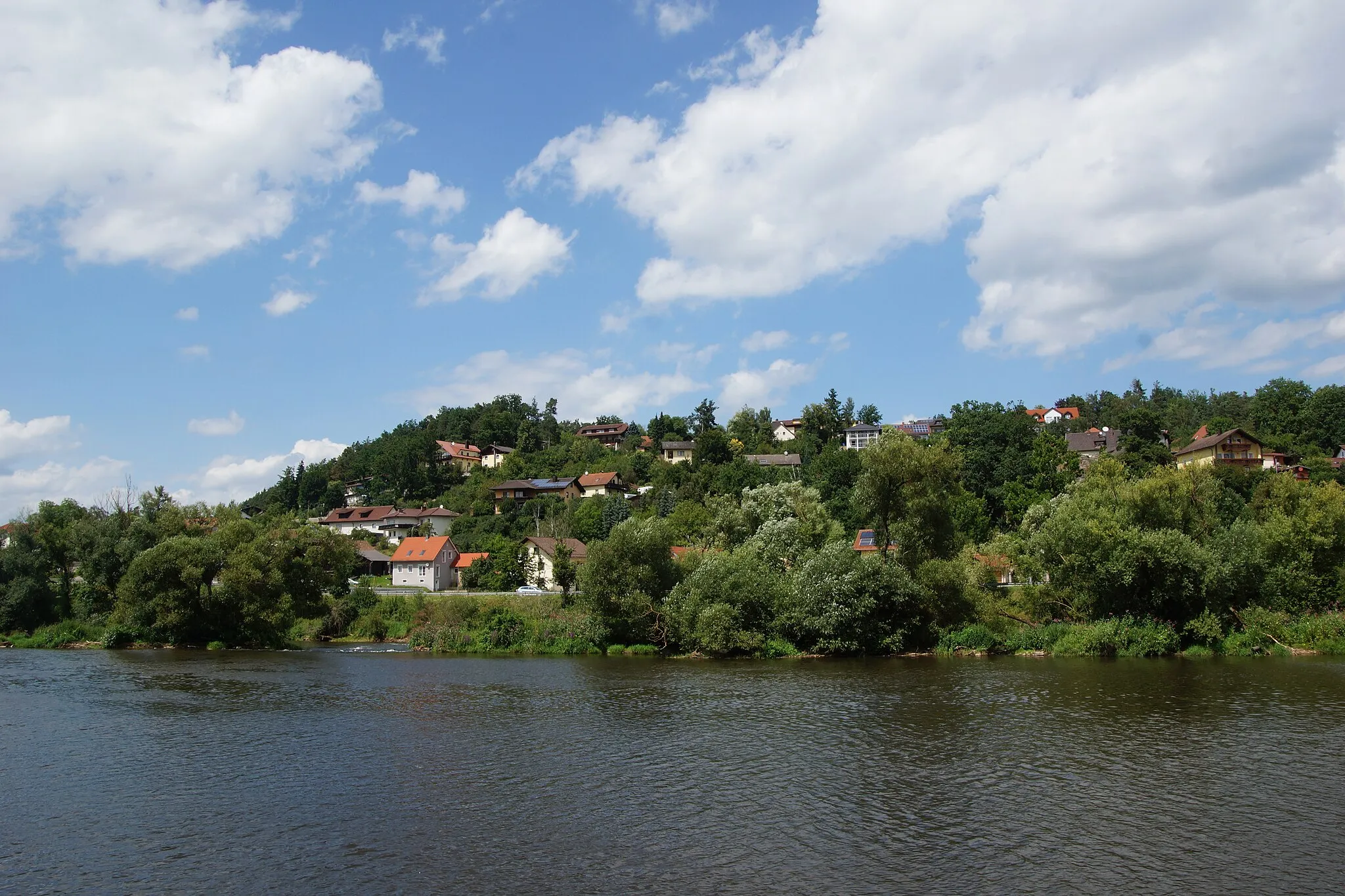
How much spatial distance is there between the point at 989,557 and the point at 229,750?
53191 millimetres

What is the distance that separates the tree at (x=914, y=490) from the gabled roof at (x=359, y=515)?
10000cm

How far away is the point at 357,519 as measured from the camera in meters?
137

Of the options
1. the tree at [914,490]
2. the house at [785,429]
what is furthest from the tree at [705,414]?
the tree at [914,490]

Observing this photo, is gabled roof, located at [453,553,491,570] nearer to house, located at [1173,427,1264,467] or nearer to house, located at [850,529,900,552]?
house, located at [850,529,900,552]

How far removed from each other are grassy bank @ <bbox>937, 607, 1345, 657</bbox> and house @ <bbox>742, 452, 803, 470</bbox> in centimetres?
7951

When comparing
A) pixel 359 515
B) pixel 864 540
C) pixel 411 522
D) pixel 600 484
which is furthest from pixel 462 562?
pixel 359 515

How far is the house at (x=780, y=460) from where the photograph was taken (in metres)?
132

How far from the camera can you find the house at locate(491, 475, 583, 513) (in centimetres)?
12912

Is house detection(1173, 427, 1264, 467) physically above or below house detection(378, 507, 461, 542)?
above

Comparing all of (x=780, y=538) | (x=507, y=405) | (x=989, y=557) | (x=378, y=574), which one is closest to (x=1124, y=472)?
(x=989, y=557)

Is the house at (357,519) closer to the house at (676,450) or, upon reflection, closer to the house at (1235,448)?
the house at (676,450)

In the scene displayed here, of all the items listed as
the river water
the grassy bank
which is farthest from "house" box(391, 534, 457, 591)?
the grassy bank

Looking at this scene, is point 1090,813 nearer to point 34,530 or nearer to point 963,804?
point 963,804

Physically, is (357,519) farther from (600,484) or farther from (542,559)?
(542,559)
